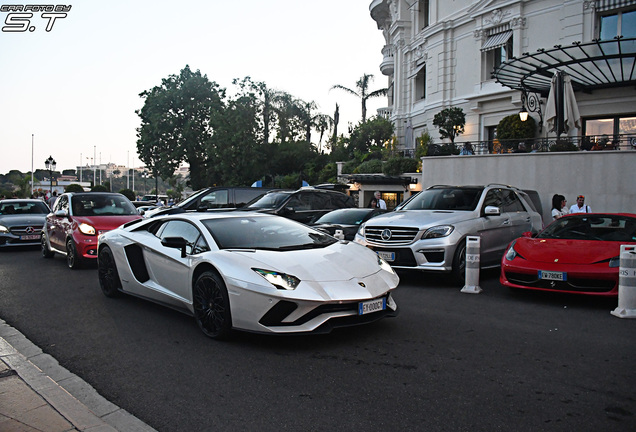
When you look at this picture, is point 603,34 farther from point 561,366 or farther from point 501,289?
point 561,366

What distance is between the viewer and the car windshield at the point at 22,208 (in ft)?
52.3

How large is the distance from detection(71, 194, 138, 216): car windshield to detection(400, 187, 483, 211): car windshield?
22.0 feet

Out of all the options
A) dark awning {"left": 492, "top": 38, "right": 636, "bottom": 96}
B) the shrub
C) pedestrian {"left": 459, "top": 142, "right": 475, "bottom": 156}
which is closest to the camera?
dark awning {"left": 492, "top": 38, "right": 636, "bottom": 96}

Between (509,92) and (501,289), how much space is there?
17.4 metres

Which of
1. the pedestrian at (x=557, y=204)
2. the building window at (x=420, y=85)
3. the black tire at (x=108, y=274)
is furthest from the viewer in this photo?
the building window at (x=420, y=85)

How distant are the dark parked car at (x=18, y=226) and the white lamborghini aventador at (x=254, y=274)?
353 inches

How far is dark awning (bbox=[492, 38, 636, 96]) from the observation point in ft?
62.7

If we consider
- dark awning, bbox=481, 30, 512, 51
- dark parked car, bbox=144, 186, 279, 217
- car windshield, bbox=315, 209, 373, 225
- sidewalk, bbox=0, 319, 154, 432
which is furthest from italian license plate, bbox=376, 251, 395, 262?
dark awning, bbox=481, 30, 512, 51

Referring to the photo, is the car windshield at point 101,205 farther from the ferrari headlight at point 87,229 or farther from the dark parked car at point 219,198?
the dark parked car at point 219,198

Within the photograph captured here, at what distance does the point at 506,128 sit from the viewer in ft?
72.4

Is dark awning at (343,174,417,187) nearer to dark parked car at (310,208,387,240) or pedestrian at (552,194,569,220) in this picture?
pedestrian at (552,194,569,220)

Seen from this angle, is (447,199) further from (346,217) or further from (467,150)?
(467,150)

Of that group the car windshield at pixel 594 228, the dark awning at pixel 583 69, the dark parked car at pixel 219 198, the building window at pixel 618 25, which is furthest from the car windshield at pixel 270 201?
the building window at pixel 618 25

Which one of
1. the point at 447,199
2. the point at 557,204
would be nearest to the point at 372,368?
the point at 447,199
